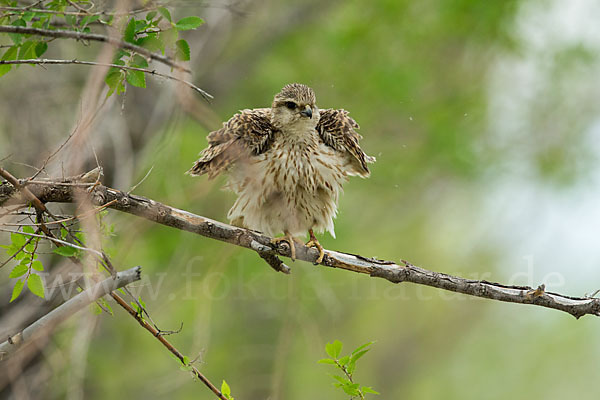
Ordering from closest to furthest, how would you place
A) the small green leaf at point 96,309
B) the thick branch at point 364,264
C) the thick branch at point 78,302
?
1. the thick branch at point 78,302
2. the small green leaf at point 96,309
3. the thick branch at point 364,264

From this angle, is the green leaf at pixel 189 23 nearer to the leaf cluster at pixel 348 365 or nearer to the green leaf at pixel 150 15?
the green leaf at pixel 150 15

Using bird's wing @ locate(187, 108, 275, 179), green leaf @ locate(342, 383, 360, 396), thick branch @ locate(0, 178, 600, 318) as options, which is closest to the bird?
bird's wing @ locate(187, 108, 275, 179)

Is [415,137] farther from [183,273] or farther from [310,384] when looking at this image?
[310,384]

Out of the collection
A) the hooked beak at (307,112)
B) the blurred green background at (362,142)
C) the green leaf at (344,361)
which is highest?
the blurred green background at (362,142)

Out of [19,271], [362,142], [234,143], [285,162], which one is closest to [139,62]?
[19,271]

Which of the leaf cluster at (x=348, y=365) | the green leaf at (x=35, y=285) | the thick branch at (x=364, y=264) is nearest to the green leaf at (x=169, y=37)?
the thick branch at (x=364, y=264)

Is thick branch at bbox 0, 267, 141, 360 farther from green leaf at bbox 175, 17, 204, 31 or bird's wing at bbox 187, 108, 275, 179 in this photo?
bird's wing at bbox 187, 108, 275, 179

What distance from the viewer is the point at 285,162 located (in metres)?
4.08

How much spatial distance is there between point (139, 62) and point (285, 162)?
1433mm

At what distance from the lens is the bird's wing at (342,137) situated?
170 inches

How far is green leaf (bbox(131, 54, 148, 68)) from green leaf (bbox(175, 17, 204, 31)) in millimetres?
212

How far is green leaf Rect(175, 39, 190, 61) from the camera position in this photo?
9.06 feet

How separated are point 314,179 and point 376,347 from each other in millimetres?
12413

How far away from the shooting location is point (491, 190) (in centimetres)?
1107
